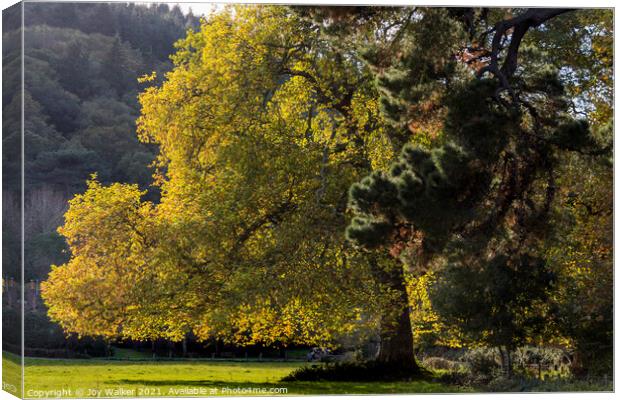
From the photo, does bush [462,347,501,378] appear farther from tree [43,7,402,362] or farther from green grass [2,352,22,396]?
green grass [2,352,22,396]

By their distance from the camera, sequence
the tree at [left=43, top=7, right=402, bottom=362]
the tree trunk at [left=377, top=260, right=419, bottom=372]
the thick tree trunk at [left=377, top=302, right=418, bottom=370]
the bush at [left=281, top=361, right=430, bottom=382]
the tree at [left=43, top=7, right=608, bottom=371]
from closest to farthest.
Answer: the tree at [left=43, top=7, right=608, bottom=371] < the bush at [left=281, top=361, right=430, bottom=382] < the tree at [left=43, top=7, right=402, bottom=362] < the tree trunk at [left=377, top=260, right=419, bottom=372] < the thick tree trunk at [left=377, top=302, right=418, bottom=370]

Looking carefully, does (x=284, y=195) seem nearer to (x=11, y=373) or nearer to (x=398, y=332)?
(x=398, y=332)

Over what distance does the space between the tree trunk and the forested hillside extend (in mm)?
3592

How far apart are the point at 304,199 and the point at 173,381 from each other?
3040mm

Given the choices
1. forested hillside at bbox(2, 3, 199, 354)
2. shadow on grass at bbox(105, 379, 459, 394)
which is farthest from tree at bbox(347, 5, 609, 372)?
forested hillside at bbox(2, 3, 199, 354)

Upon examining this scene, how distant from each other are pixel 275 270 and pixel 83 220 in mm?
2564

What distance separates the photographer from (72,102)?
11406mm

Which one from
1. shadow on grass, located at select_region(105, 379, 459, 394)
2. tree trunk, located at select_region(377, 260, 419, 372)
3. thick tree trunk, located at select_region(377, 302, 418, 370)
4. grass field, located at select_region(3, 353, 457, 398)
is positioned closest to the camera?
grass field, located at select_region(3, 353, 457, 398)

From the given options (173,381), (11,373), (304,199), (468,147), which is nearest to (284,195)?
(304,199)

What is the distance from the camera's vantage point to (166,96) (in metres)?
12.8

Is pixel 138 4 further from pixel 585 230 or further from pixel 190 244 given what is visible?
pixel 585 230

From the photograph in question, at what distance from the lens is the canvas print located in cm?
1071

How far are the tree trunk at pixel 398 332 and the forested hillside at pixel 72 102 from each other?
11.8 ft

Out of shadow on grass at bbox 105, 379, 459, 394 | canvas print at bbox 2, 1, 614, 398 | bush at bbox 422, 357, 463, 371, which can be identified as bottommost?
shadow on grass at bbox 105, 379, 459, 394
